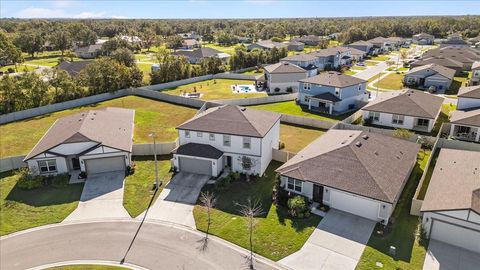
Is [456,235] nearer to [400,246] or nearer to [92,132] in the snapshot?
[400,246]

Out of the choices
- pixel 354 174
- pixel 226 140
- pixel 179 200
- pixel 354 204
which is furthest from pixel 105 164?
pixel 354 204

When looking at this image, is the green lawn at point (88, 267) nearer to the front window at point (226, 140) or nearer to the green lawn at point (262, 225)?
the green lawn at point (262, 225)

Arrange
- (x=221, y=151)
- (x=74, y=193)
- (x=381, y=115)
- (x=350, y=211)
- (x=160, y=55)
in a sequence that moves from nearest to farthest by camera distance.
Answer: (x=350, y=211), (x=74, y=193), (x=221, y=151), (x=381, y=115), (x=160, y=55)

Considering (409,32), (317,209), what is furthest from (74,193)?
(409,32)

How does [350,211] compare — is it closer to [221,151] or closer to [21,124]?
[221,151]

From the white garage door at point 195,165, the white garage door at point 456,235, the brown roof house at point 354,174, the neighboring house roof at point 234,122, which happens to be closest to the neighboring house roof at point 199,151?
the white garage door at point 195,165

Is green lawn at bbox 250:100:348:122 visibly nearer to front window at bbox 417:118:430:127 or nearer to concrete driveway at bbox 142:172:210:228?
front window at bbox 417:118:430:127

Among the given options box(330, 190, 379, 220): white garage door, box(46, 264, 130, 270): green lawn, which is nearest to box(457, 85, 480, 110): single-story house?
box(330, 190, 379, 220): white garage door
